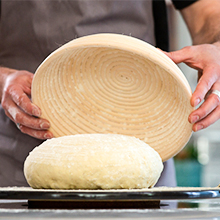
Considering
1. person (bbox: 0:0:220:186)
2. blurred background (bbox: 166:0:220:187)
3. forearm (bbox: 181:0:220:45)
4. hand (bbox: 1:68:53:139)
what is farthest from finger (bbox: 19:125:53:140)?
blurred background (bbox: 166:0:220:187)

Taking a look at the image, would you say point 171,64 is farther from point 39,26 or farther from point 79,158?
point 39,26

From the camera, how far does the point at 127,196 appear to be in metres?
0.35

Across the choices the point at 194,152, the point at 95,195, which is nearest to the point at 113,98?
the point at 95,195

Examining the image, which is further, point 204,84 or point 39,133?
point 39,133

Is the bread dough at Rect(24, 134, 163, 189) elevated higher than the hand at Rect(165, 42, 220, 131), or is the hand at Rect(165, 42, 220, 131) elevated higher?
the hand at Rect(165, 42, 220, 131)

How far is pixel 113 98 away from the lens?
0.76 metres

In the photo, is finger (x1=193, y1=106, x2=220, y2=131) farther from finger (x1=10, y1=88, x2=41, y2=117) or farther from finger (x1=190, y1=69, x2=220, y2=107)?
finger (x1=10, y1=88, x2=41, y2=117)

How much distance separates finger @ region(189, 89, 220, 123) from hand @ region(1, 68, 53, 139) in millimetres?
327

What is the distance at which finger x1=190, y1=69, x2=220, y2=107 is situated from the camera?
0.60 metres

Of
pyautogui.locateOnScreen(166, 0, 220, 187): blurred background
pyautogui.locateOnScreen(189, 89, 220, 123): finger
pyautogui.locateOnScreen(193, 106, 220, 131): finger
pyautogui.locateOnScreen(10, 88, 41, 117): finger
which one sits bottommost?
pyautogui.locateOnScreen(166, 0, 220, 187): blurred background

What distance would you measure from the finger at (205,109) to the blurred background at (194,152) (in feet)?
7.07

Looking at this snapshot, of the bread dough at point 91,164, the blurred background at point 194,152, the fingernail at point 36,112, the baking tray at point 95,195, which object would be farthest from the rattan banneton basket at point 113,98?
the blurred background at point 194,152

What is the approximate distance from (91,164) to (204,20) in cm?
72

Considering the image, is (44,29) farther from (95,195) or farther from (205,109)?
(95,195)
